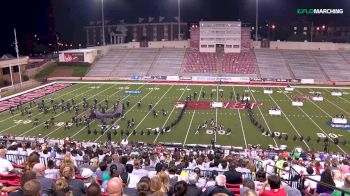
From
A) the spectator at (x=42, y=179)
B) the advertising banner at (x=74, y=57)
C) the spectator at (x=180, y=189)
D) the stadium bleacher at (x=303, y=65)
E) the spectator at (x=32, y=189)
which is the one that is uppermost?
the spectator at (x=32, y=189)

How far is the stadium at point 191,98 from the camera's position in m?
23.8

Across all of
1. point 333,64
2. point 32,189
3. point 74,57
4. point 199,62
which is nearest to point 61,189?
point 32,189

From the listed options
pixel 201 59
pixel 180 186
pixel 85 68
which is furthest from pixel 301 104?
pixel 85 68

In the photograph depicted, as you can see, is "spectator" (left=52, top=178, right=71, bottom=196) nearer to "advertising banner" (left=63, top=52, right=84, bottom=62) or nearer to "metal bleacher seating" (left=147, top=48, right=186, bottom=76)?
"metal bleacher seating" (left=147, top=48, right=186, bottom=76)

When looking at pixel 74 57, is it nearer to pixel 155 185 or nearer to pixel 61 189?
pixel 61 189

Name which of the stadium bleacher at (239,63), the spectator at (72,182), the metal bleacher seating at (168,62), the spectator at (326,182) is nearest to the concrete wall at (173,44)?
the metal bleacher seating at (168,62)

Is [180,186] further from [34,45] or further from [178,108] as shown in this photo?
[34,45]

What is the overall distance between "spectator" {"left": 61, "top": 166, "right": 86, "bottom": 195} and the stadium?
67.4 inches

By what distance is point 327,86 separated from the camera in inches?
1987

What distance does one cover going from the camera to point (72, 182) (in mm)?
6660

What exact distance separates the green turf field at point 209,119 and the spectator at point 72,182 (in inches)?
728

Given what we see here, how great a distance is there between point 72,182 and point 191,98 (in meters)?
33.8

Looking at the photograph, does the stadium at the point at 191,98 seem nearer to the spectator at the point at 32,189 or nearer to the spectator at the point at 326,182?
the spectator at the point at 326,182

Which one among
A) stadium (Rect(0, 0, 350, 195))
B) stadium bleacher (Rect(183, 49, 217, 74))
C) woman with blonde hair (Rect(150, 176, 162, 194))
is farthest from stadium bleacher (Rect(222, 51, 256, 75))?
woman with blonde hair (Rect(150, 176, 162, 194))
